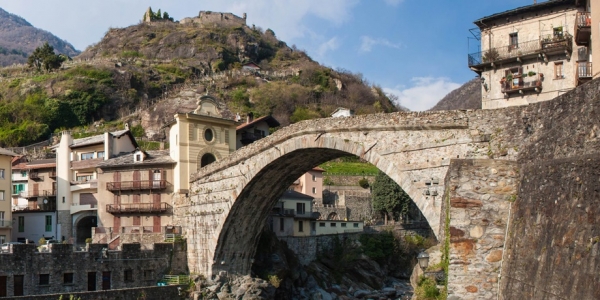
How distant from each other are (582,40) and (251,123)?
83.2ft

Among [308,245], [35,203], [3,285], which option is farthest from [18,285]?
[308,245]

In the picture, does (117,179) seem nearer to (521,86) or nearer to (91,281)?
(91,281)

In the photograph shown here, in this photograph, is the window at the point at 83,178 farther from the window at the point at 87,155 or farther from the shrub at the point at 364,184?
the shrub at the point at 364,184

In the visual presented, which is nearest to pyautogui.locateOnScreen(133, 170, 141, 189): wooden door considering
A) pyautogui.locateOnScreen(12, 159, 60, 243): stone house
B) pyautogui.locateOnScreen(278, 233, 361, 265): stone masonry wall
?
pyautogui.locateOnScreen(12, 159, 60, 243): stone house

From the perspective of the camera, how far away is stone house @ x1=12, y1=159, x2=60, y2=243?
46469 millimetres

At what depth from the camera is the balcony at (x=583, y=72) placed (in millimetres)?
26583

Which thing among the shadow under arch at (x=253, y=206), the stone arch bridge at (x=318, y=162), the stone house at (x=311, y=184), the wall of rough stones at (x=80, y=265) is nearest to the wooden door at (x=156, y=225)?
the stone arch bridge at (x=318, y=162)

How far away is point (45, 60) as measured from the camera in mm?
92250

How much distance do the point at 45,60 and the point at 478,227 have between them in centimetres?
8796

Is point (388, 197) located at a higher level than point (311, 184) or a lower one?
lower

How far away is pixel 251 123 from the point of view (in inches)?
1893

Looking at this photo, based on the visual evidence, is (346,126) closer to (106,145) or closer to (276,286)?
(276,286)

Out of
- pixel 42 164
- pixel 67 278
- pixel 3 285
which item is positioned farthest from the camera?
pixel 42 164

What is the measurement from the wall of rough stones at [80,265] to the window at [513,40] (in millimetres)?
21417
